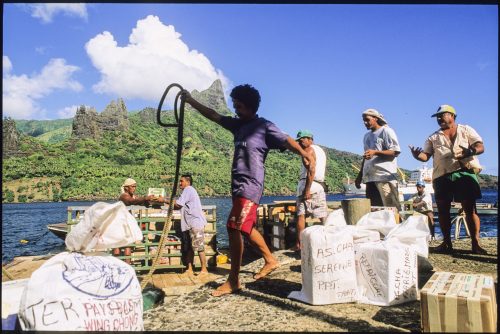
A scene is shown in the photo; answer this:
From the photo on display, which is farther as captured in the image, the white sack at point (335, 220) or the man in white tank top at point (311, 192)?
the man in white tank top at point (311, 192)

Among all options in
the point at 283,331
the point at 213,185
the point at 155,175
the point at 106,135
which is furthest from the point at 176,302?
the point at 106,135

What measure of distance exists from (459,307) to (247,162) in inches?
80.7

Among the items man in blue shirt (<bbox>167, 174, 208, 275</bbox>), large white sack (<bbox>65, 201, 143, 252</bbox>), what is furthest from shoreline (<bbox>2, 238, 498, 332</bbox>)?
man in blue shirt (<bbox>167, 174, 208, 275</bbox>)

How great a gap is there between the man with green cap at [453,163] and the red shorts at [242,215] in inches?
106

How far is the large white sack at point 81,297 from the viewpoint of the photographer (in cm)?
239

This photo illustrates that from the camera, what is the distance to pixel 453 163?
473cm

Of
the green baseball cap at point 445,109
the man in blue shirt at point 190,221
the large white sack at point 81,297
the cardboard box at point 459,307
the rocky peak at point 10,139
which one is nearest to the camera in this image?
the cardboard box at point 459,307

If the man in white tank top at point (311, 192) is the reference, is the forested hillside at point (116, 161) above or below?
above

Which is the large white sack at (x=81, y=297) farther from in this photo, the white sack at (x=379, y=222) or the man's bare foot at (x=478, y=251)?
the man's bare foot at (x=478, y=251)

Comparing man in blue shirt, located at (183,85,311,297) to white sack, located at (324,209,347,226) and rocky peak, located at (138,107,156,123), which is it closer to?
white sack, located at (324,209,347,226)

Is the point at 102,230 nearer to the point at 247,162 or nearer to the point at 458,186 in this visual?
the point at 247,162

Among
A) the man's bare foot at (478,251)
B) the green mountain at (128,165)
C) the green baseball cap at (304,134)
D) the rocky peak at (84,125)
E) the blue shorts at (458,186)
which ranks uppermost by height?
the rocky peak at (84,125)

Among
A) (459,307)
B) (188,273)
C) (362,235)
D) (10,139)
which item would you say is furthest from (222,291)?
(10,139)

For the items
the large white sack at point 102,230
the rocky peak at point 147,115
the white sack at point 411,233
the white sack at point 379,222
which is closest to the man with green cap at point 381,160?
the white sack at point 379,222
